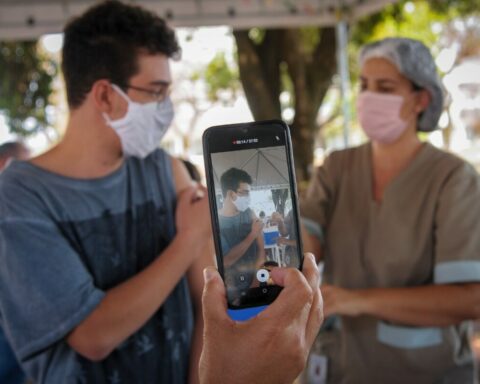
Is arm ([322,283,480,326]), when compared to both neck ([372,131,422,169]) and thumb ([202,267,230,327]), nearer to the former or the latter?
neck ([372,131,422,169])

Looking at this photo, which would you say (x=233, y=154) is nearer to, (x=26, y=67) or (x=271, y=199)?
(x=271, y=199)

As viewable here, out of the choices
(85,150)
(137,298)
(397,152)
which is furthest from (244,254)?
(397,152)

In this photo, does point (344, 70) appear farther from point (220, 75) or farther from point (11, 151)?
point (220, 75)

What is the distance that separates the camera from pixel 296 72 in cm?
493

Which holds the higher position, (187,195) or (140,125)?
(140,125)

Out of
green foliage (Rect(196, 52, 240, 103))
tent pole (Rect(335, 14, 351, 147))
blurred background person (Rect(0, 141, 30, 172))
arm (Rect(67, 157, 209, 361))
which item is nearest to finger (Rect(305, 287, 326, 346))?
arm (Rect(67, 157, 209, 361))

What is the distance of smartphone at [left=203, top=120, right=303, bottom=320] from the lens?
552mm

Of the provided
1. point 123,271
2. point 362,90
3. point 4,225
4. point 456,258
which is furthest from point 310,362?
point 4,225

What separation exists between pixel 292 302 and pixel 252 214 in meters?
0.11

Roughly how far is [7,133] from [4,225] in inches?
205

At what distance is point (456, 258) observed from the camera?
51.0 inches

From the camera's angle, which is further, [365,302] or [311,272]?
[365,302]

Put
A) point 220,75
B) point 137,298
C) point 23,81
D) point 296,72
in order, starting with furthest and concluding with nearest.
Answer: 1. point 220,75
2. point 23,81
3. point 296,72
4. point 137,298

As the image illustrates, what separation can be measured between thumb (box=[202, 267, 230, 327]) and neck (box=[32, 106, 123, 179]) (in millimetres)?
716
